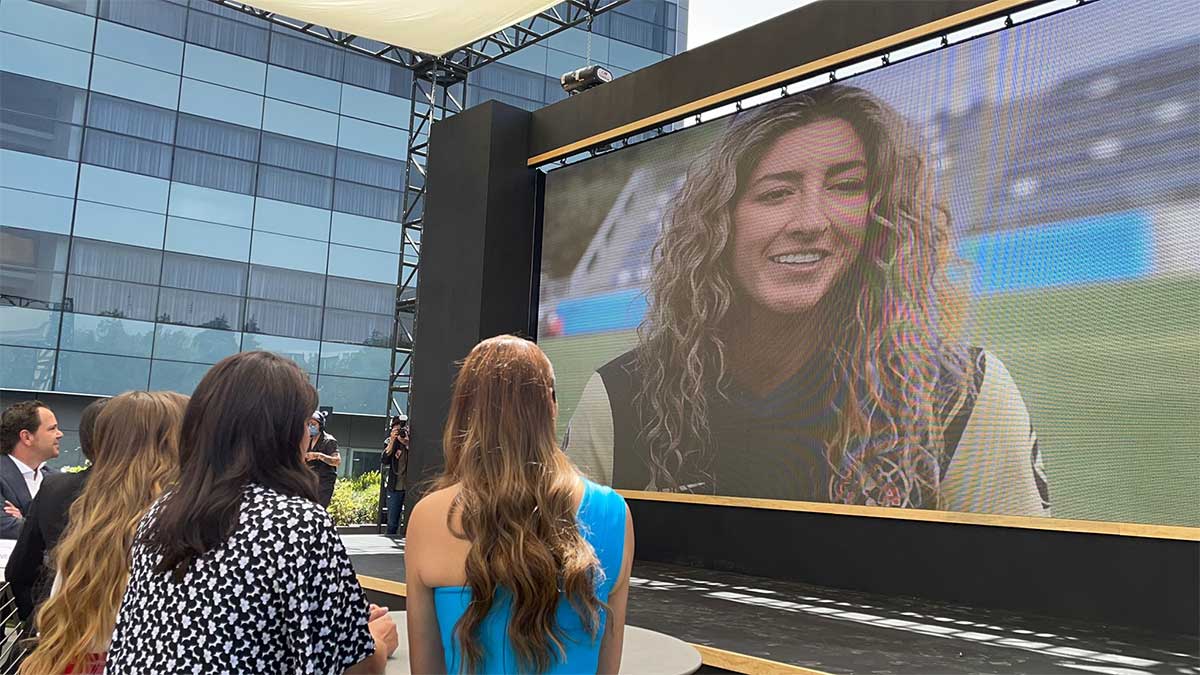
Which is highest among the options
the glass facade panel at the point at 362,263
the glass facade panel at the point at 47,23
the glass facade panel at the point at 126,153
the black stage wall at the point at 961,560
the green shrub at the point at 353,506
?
the glass facade panel at the point at 47,23

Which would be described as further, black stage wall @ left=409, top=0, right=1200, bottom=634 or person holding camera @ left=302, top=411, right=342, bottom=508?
person holding camera @ left=302, top=411, right=342, bottom=508

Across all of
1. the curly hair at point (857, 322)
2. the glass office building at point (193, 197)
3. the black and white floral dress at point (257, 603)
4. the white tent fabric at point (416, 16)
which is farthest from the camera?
the glass office building at point (193, 197)

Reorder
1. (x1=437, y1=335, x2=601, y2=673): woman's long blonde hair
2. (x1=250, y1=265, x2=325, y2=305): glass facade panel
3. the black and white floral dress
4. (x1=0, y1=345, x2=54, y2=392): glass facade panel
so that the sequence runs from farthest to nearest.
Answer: (x1=250, y1=265, x2=325, y2=305): glass facade panel, (x1=0, y1=345, x2=54, y2=392): glass facade panel, (x1=437, y1=335, x2=601, y2=673): woman's long blonde hair, the black and white floral dress

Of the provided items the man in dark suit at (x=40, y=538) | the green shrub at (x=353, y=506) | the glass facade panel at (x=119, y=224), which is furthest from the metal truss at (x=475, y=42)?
the man in dark suit at (x=40, y=538)

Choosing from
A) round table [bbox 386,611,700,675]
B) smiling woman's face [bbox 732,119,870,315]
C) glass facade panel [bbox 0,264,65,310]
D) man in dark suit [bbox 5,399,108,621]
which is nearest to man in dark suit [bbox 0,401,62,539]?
man in dark suit [bbox 5,399,108,621]

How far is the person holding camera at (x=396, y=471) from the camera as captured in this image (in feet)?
30.5

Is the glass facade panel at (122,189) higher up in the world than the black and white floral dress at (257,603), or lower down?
higher up

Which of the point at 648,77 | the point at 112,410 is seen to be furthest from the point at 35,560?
the point at 648,77

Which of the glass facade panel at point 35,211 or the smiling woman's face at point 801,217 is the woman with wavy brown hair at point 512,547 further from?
the glass facade panel at point 35,211

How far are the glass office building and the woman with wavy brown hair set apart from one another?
12061mm

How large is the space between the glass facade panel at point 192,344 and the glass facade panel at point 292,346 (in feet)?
0.79

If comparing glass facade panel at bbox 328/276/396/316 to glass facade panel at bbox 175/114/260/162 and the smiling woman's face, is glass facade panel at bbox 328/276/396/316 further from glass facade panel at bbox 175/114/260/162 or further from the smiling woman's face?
the smiling woman's face

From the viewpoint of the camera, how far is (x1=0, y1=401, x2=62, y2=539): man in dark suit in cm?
345

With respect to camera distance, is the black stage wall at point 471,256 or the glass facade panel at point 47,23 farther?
the glass facade panel at point 47,23
